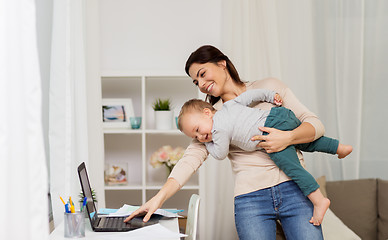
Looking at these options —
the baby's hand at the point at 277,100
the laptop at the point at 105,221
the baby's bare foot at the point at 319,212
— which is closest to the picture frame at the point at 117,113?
the laptop at the point at 105,221

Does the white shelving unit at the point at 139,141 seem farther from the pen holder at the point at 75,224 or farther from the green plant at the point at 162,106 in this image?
the pen holder at the point at 75,224

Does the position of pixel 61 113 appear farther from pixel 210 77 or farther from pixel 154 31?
pixel 154 31

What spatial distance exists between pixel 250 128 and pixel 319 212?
40 cm

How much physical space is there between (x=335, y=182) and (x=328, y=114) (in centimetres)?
53

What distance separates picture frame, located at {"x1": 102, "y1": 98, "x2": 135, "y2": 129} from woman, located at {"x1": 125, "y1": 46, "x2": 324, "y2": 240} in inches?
64.7

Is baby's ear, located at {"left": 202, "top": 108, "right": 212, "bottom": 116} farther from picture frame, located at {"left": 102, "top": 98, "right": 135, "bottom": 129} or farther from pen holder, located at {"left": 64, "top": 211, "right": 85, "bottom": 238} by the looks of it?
picture frame, located at {"left": 102, "top": 98, "right": 135, "bottom": 129}

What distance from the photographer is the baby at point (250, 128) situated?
173cm

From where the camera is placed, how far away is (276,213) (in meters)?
1.77

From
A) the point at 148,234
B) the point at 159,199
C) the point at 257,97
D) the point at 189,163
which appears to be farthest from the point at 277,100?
the point at 148,234

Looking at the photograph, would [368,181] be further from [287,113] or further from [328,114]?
[287,113]

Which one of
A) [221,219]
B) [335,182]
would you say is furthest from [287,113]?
[221,219]

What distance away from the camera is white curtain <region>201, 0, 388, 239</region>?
136 inches

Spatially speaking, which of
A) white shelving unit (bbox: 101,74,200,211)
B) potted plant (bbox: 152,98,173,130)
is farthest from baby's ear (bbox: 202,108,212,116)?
white shelving unit (bbox: 101,74,200,211)

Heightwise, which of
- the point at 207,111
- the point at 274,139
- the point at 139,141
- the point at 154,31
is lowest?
the point at 139,141
